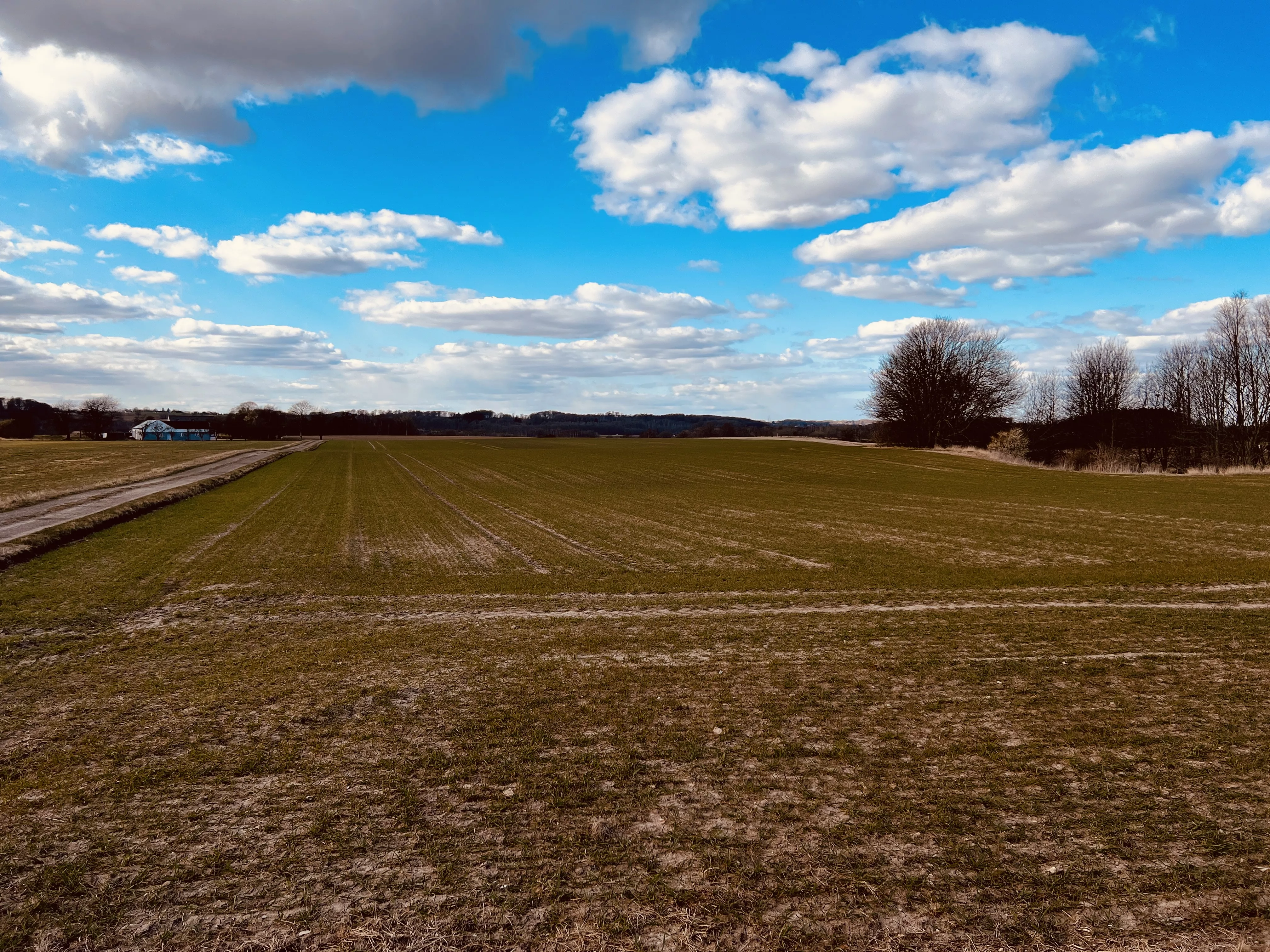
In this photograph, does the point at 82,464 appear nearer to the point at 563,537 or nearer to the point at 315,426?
the point at 563,537

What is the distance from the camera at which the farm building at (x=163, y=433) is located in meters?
155

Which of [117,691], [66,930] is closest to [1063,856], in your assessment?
[66,930]

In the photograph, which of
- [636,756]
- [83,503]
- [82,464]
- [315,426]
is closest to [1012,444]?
[83,503]

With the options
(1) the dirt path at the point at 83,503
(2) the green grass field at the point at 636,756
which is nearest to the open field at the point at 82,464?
(1) the dirt path at the point at 83,503

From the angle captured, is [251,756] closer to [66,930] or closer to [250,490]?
[66,930]

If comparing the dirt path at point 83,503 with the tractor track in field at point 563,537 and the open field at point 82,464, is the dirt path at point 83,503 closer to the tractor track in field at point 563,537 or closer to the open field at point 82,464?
the open field at point 82,464

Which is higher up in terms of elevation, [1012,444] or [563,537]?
[1012,444]

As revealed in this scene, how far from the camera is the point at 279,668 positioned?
9953mm

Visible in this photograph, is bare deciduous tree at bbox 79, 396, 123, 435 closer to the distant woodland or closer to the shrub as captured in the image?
the distant woodland

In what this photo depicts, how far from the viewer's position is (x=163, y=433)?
510 feet

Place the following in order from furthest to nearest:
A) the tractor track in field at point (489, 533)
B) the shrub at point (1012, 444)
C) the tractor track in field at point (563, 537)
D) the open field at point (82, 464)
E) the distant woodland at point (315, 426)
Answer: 1. the distant woodland at point (315, 426)
2. the shrub at point (1012, 444)
3. the open field at point (82, 464)
4. the tractor track in field at point (563, 537)
5. the tractor track in field at point (489, 533)

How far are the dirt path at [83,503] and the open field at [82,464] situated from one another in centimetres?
81

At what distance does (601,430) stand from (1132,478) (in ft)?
470

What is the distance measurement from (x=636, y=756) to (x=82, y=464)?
232ft
